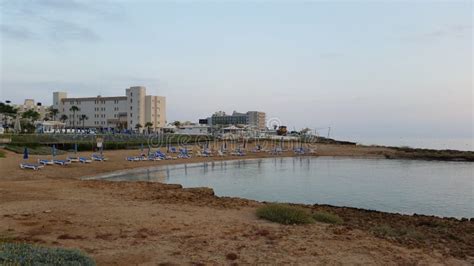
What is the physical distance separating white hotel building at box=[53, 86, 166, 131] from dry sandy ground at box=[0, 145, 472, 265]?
83.6 metres

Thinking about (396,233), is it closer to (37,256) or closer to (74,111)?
(37,256)

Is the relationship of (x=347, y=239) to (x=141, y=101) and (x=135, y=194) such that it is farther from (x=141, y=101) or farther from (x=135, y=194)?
(x=141, y=101)

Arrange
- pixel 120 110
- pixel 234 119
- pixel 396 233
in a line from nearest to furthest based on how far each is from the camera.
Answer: pixel 396 233 → pixel 120 110 → pixel 234 119

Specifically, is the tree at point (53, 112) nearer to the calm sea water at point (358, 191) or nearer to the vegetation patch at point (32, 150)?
the vegetation patch at point (32, 150)

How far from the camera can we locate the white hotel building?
95.4 m

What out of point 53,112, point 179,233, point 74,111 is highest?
point 74,111

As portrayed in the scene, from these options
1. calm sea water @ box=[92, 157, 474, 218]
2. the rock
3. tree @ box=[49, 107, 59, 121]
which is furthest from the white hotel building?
the rock

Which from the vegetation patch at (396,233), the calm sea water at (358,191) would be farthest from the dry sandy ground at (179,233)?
the calm sea water at (358,191)

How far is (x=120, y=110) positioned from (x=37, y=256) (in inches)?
3833

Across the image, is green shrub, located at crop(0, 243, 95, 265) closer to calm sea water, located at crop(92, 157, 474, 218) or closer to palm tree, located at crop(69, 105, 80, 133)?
calm sea water, located at crop(92, 157, 474, 218)

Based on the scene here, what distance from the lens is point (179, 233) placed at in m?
8.47

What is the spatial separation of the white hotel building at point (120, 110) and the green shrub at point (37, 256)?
Result: 9109 cm

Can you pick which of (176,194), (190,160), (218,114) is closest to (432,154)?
(190,160)

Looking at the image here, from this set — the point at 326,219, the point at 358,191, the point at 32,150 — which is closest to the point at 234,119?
the point at 32,150
